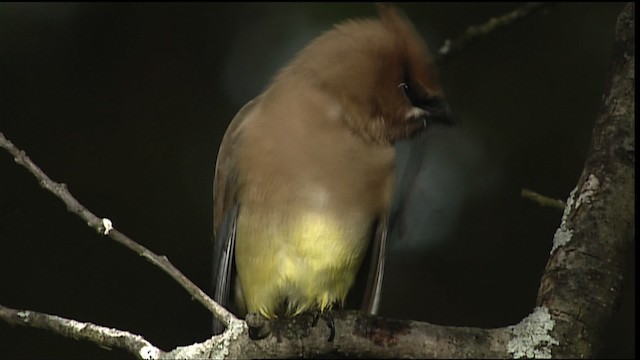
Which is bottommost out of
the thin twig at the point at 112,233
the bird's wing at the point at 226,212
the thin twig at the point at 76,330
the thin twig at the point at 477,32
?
the thin twig at the point at 76,330

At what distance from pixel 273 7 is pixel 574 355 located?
244cm

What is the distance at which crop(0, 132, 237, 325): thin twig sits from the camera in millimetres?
2670

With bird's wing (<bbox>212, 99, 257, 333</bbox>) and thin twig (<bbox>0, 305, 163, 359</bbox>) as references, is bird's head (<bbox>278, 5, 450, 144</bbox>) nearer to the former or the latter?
bird's wing (<bbox>212, 99, 257, 333</bbox>)

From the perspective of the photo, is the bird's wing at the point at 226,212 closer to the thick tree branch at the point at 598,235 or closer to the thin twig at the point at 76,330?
the thin twig at the point at 76,330

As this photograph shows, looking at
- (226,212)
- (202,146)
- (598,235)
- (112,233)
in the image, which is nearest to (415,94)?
(226,212)

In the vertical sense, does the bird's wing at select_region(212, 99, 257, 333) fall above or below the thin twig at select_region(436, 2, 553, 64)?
below

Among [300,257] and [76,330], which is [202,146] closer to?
[300,257]

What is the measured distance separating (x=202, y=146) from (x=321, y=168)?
1.11 metres

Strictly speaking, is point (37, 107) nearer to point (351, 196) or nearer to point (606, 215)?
point (351, 196)

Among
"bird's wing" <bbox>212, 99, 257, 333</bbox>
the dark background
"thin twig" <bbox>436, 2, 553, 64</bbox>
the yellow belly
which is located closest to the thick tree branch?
"thin twig" <bbox>436, 2, 553, 64</bbox>

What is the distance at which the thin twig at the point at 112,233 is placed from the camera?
2670 millimetres

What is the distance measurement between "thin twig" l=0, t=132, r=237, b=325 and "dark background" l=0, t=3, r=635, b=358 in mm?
1398

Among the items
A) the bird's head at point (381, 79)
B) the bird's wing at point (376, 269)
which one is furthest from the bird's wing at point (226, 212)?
the bird's wing at point (376, 269)

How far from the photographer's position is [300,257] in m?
3.56
